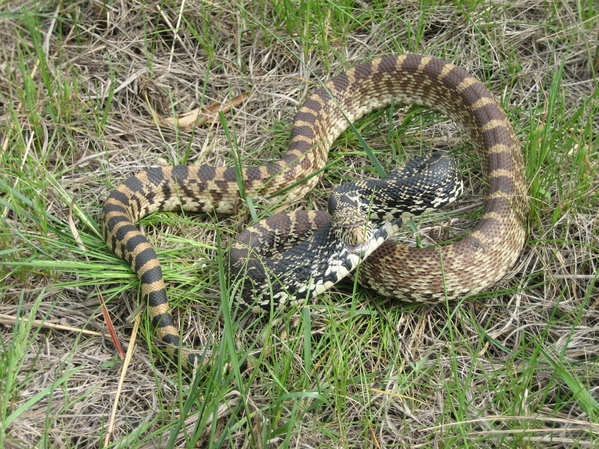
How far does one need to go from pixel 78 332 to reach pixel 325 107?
12.9 ft

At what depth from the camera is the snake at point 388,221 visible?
5.31 m

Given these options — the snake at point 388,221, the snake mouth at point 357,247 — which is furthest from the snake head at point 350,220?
the snake at point 388,221

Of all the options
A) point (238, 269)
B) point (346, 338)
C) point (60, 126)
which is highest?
point (60, 126)

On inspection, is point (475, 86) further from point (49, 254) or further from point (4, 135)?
point (4, 135)

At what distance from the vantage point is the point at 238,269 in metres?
5.30

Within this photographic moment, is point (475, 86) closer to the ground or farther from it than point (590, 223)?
farther from it

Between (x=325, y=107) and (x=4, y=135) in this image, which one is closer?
(x=4, y=135)

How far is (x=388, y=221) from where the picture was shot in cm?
520

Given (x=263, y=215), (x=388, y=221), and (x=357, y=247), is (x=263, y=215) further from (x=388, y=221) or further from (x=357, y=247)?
(x=357, y=247)

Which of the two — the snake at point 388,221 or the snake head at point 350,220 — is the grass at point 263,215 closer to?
the snake at point 388,221

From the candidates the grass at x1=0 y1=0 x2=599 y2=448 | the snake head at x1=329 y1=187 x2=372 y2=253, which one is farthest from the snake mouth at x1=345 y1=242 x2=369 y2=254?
the grass at x1=0 y1=0 x2=599 y2=448

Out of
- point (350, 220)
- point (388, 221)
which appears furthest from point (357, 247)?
point (388, 221)

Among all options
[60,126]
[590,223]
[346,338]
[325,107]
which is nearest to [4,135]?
[60,126]

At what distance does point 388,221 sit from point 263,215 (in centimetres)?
154
